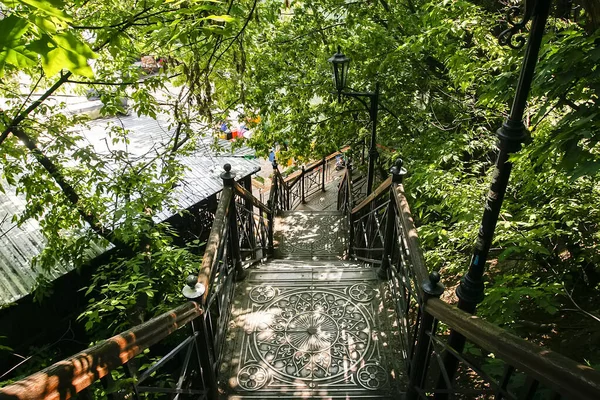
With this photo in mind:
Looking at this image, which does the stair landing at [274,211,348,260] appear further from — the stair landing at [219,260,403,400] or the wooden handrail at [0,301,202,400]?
the wooden handrail at [0,301,202,400]

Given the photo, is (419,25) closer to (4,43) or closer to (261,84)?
(261,84)

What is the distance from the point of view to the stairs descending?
3.33m

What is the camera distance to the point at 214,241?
3.43 metres

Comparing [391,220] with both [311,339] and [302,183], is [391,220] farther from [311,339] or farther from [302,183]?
[302,183]

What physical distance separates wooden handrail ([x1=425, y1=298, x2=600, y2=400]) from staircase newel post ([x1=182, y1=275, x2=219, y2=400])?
6.01ft

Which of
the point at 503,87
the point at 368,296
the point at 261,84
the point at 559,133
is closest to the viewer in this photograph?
the point at 559,133

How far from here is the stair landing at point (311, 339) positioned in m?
3.32

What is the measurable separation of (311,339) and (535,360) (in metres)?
2.47

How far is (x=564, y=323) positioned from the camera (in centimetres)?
461

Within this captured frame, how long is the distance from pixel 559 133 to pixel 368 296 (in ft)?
9.01

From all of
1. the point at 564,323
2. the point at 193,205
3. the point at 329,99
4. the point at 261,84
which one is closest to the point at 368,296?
the point at 564,323

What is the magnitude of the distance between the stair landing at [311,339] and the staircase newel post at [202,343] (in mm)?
242

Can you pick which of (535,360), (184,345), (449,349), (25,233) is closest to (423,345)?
(449,349)

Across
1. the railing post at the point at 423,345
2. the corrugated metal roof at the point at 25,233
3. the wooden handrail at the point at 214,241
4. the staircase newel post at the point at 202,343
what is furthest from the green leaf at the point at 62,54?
the corrugated metal roof at the point at 25,233
